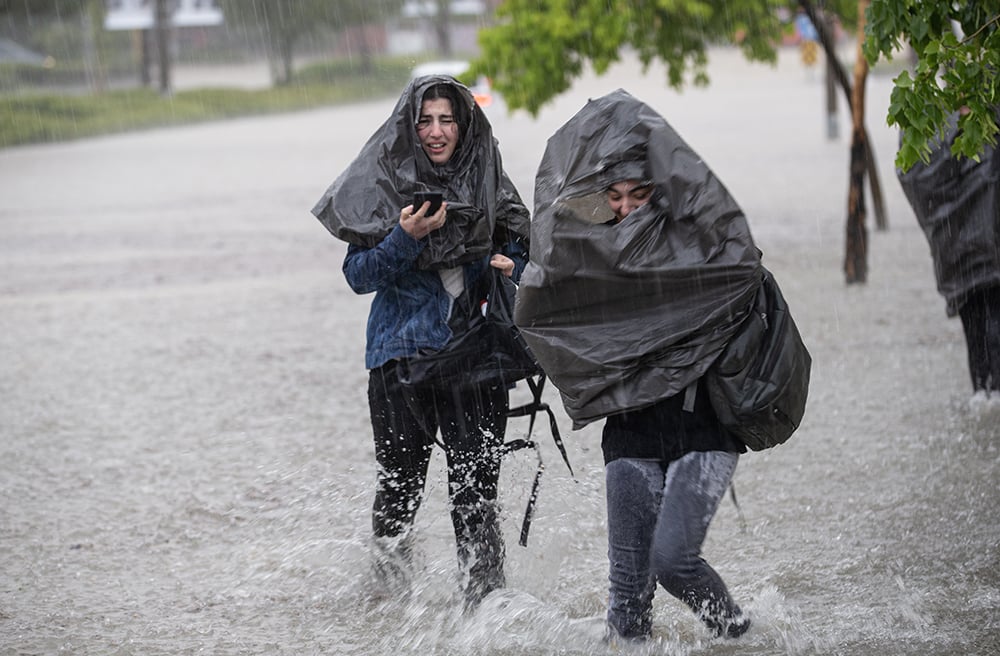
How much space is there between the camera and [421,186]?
4715 millimetres

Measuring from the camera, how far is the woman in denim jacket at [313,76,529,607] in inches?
185

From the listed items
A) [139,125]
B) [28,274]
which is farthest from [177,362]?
[139,125]

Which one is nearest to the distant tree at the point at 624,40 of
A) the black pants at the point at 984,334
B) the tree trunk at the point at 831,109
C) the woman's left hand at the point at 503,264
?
the black pants at the point at 984,334

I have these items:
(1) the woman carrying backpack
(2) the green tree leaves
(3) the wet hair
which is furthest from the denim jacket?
(2) the green tree leaves

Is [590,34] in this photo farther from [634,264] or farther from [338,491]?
[634,264]

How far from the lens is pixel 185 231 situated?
18.3 meters

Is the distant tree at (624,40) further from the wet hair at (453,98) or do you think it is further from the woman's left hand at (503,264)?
the woman's left hand at (503,264)

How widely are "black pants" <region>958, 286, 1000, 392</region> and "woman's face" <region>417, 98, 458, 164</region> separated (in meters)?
3.39

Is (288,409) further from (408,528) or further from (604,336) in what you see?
(604,336)

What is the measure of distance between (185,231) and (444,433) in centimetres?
1399

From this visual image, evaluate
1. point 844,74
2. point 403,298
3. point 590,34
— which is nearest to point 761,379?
point 403,298

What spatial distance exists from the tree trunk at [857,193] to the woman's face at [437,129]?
25.0 feet

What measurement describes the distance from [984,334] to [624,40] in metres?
5.99

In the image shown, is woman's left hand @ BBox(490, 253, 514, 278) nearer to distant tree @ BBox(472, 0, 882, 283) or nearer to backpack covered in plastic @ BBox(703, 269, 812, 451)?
backpack covered in plastic @ BBox(703, 269, 812, 451)
